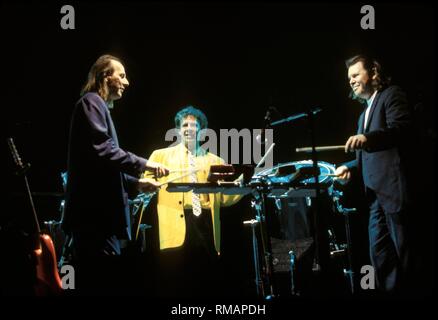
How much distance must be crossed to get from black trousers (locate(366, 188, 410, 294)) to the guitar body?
2.46 m

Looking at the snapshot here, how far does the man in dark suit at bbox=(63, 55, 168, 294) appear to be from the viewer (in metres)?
2.73

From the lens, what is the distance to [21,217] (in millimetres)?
4902

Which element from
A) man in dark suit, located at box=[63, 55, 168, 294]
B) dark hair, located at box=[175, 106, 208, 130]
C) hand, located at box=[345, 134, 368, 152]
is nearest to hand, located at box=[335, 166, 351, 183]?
hand, located at box=[345, 134, 368, 152]

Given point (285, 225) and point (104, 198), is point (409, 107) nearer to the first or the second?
point (285, 225)

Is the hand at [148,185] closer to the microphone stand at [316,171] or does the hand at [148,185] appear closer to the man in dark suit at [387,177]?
the microphone stand at [316,171]

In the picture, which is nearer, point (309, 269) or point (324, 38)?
point (309, 269)

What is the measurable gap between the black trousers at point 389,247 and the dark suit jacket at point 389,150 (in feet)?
0.32

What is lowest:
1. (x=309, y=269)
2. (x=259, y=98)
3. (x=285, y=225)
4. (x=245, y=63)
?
(x=309, y=269)

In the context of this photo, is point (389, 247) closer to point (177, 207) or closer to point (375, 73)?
point (375, 73)

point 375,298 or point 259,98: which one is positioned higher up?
point 259,98

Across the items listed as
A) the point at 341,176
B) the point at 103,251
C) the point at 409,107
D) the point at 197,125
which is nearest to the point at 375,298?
the point at 341,176

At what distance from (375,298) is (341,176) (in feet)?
3.64

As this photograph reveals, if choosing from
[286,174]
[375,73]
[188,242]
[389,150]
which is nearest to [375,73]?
[375,73]

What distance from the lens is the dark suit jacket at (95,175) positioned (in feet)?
9.00
